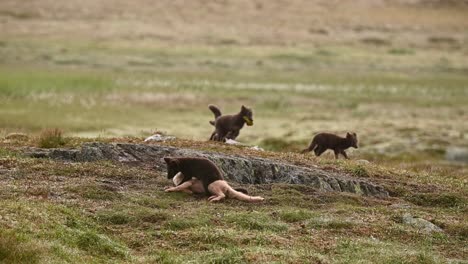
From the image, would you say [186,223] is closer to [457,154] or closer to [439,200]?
[439,200]

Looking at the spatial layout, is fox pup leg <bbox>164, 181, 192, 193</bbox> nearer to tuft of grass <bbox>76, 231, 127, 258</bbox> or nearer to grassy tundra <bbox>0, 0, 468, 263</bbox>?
grassy tundra <bbox>0, 0, 468, 263</bbox>

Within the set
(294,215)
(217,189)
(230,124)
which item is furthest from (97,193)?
(230,124)

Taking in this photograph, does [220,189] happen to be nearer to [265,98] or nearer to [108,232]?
[108,232]

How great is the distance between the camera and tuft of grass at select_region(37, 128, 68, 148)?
26859 millimetres

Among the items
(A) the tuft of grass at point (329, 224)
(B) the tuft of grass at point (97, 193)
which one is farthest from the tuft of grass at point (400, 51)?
(B) the tuft of grass at point (97, 193)

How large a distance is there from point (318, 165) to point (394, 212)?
210 inches

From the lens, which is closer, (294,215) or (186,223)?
(186,223)

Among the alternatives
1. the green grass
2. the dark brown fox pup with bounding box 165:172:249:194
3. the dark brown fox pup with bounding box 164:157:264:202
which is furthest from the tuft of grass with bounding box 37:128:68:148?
the dark brown fox pup with bounding box 165:172:249:194

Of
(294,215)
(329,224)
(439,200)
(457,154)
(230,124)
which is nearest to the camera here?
(329,224)

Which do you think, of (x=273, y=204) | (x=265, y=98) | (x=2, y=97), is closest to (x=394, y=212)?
(x=273, y=204)

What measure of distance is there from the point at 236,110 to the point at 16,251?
44033 millimetres

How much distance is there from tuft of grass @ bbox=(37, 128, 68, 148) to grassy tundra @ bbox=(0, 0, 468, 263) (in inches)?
12.2

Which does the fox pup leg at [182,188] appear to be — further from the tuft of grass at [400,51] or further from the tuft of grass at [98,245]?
the tuft of grass at [400,51]

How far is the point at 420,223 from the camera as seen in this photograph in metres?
20.6
